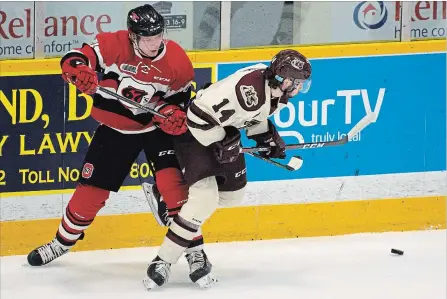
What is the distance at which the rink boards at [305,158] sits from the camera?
6543 mm

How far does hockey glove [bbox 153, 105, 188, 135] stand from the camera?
6.01 metres

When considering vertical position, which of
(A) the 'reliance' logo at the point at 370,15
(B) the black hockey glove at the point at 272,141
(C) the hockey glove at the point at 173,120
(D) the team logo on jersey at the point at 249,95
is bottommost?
(B) the black hockey glove at the point at 272,141

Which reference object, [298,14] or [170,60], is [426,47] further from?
[170,60]

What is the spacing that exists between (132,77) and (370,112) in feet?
4.52

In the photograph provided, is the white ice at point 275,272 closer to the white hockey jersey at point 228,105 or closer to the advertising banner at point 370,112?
the advertising banner at point 370,112

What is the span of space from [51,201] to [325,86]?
55.2 inches

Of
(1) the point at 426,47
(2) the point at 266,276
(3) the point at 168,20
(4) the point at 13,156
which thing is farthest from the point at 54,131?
(1) the point at 426,47

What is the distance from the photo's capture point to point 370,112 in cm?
693

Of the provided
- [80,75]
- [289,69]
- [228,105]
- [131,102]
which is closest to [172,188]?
[131,102]

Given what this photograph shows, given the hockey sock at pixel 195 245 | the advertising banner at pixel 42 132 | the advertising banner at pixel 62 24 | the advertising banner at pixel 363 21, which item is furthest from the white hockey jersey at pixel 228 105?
the advertising banner at pixel 363 21

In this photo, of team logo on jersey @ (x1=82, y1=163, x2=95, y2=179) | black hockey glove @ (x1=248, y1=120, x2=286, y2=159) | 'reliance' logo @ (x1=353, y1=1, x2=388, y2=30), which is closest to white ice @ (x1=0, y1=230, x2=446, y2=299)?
team logo on jersey @ (x1=82, y1=163, x2=95, y2=179)

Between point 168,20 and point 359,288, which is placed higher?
point 168,20

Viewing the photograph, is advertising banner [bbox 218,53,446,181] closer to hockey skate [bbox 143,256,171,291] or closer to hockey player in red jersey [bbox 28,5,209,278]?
hockey player in red jersey [bbox 28,5,209,278]

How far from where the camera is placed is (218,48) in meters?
6.79
